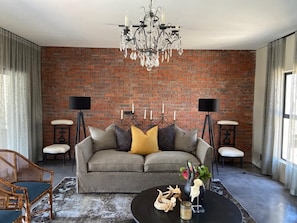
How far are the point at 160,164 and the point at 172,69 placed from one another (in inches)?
102

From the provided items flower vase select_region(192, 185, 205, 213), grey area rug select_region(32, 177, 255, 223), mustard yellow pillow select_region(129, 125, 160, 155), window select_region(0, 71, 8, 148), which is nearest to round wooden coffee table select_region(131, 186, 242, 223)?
flower vase select_region(192, 185, 205, 213)

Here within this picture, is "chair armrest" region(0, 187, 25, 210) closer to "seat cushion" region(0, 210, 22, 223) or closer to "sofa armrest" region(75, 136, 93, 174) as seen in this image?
"seat cushion" region(0, 210, 22, 223)

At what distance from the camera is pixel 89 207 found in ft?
10.8

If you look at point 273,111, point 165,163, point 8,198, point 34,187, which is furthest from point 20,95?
point 273,111

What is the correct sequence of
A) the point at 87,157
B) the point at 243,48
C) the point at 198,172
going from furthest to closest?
the point at 243,48, the point at 87,157, the point at 198,172

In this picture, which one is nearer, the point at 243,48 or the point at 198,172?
the point at 198,172

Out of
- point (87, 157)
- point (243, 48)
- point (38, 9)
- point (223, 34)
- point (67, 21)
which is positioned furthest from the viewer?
point (243, 48)

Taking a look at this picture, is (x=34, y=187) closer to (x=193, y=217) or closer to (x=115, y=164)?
(x=115, y=164)

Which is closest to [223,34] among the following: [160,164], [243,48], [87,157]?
[243,48]

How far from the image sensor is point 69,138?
18.6ft

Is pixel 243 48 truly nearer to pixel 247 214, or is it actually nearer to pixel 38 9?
pixel 247 214

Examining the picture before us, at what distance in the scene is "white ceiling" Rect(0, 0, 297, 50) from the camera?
2.87 m

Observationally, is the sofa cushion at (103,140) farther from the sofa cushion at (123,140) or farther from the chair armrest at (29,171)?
the chair armrest at (29,171)

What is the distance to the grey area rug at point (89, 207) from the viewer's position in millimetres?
2969
